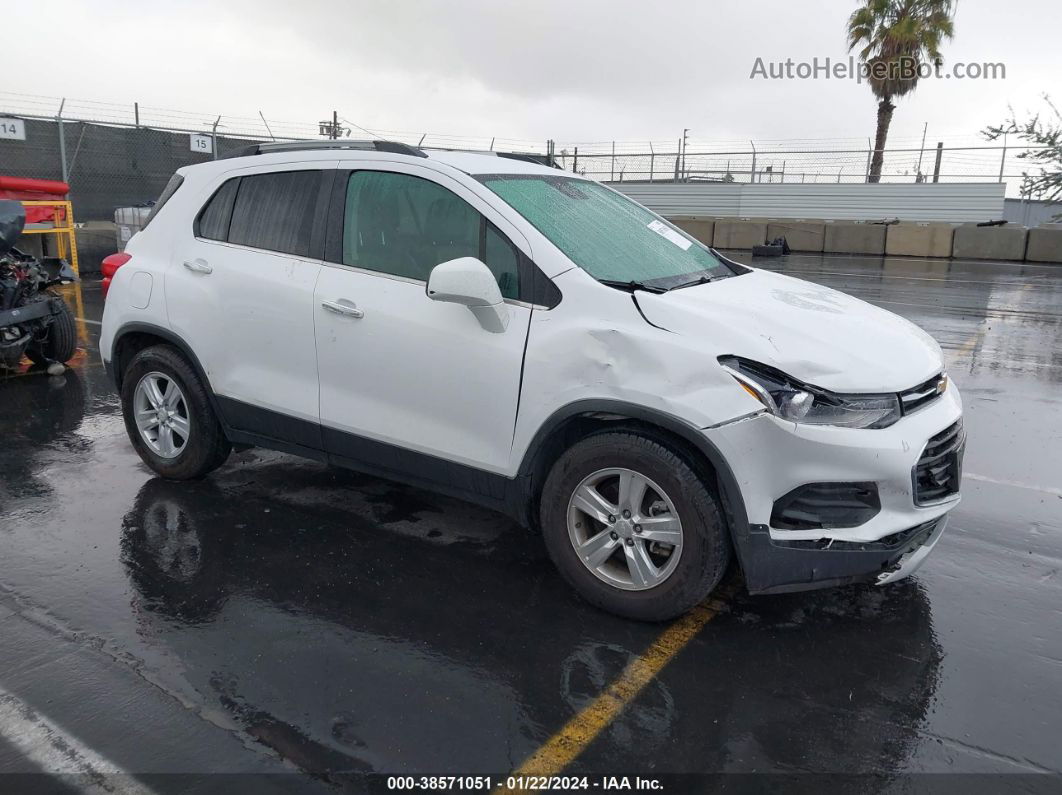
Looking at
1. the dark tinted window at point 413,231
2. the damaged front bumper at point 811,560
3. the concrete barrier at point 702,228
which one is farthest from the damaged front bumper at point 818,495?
the concrete barrier at point 702,228

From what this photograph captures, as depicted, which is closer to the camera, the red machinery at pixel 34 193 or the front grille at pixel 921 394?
the front grille at pixel 921 394

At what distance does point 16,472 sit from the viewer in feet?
17.3

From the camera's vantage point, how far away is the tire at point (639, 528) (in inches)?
129

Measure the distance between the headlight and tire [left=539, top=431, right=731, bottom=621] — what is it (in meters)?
0.40

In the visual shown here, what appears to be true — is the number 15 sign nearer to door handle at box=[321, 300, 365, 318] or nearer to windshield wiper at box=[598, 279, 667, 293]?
door handle at box=[321, 300, 365, 318]

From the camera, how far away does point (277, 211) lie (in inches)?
176

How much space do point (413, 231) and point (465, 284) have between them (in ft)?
2.25

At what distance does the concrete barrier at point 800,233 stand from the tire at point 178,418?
71.2 feet

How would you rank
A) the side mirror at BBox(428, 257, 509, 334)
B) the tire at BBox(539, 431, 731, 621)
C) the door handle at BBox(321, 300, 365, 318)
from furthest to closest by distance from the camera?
the door handle at BBox(321, 300, 365, 318) < the side mirror at BBox(428, 257, 509, 334) < the tire at BBox(539, 431, 731, 621)

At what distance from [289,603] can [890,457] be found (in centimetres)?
253

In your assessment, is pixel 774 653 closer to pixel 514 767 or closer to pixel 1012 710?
pixel 1012 710

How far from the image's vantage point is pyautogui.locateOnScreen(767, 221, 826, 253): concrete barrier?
23.9m

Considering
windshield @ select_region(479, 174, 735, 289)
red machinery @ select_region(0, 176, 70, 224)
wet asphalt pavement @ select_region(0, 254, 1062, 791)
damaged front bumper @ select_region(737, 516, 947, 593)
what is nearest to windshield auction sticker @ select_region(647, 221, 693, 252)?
windshield @ select_region(479, 174, 735, 289)

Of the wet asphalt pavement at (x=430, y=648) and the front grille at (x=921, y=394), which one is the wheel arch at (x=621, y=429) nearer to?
the wet asphalt pavement at (x=430, y=648)
